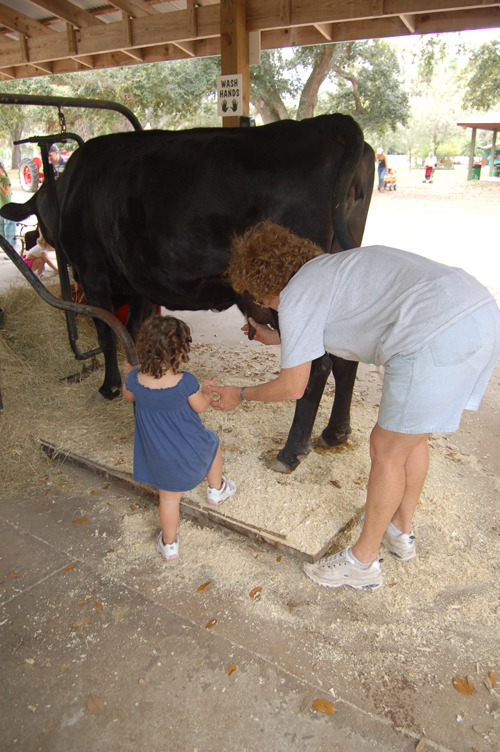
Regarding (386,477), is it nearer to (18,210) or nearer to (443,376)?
(443,376)

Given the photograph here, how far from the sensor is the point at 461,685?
5.51 ft

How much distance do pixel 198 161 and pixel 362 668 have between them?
7.65 feet

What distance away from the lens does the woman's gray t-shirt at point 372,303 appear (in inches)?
64.4

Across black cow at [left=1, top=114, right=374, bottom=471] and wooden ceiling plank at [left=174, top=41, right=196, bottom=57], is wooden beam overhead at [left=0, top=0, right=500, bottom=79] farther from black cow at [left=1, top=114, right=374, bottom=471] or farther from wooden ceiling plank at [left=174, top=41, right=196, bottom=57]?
black cow at [left=1, top=114, right=374, bottom=471]

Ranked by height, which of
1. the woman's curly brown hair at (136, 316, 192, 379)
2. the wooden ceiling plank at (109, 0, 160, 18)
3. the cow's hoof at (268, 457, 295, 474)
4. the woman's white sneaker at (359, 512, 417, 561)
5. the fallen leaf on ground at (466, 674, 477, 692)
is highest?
the wooden ceiling plank at (109, 0, 160, 18)

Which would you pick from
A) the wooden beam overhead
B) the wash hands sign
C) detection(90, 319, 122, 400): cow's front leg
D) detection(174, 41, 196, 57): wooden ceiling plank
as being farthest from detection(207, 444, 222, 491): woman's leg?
detection(174, 41, 196, 57): wooden ceiling plank

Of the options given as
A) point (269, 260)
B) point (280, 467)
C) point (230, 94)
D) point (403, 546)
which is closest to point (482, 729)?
point (403, 546)

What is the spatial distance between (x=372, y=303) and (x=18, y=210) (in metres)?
3.14

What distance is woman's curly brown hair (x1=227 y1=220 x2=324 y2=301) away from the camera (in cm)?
179

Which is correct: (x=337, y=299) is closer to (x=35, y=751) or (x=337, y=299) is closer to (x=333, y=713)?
(x=333, y=713)

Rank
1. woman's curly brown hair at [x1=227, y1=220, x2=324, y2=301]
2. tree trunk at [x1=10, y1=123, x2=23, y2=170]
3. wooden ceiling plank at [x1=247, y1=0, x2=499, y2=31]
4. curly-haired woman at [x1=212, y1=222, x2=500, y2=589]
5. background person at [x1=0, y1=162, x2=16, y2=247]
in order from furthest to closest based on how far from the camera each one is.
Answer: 1. tree trunk at [x1=10, y1=123, x2=23, y2=170]
2. background person at [x1=0, y1=162, x2=16, y2=247]
3. wooden ceiling plank at [x1=247, y1=0, x2=499, y2=31]
4. woman's curly brown hair at [x1=227, y1=220, x2=324, y2=301]
5. curly-haired woman at [x1=212, y1=222, x2=500, y2=589]

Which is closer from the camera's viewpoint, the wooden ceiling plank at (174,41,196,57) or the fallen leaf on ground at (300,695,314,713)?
the fallen leaf on ground at (300,695,314,713)

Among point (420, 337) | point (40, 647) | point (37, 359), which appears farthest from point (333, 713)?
point (37, 359)

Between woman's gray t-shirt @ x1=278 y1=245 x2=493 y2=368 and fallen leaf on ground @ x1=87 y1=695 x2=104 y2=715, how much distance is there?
1.23 meters
